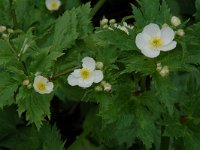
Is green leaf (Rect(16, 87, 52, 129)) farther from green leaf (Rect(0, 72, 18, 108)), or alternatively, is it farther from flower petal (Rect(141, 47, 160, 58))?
flower petal (Rect(141, 47, 160, 58))

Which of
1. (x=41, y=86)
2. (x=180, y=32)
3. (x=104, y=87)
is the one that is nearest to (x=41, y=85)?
(x=41, y=86)

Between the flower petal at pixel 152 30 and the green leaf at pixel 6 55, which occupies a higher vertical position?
the flower petal at pixel 152 30

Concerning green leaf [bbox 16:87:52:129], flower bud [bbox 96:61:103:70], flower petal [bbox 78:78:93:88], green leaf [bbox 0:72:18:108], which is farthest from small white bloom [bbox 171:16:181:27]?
green leaf [bbox 0:72:18:108]

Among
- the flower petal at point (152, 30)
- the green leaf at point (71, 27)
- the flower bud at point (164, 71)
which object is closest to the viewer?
the flower bud at point (164, 71)

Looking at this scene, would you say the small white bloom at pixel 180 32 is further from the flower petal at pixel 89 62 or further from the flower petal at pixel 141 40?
the flower petal at pixel 89 62

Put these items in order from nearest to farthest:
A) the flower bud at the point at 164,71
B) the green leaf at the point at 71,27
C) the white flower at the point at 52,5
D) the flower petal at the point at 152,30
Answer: the flower bud at the point at 164,71, the flower petal at the point at 152,30, the green leaf at the point at 71,27, the white flower at the point at 52,5

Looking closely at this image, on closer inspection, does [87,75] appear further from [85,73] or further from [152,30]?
[152,30]

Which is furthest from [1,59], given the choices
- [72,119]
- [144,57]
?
[72,119]

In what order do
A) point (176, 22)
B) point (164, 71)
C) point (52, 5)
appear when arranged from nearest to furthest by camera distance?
point (164, 71) → point (176, 22) → point (52, 5)

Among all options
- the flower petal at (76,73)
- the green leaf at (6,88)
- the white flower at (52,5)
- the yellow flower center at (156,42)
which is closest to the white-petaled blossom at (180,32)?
the yellow flower center at (156,42)
